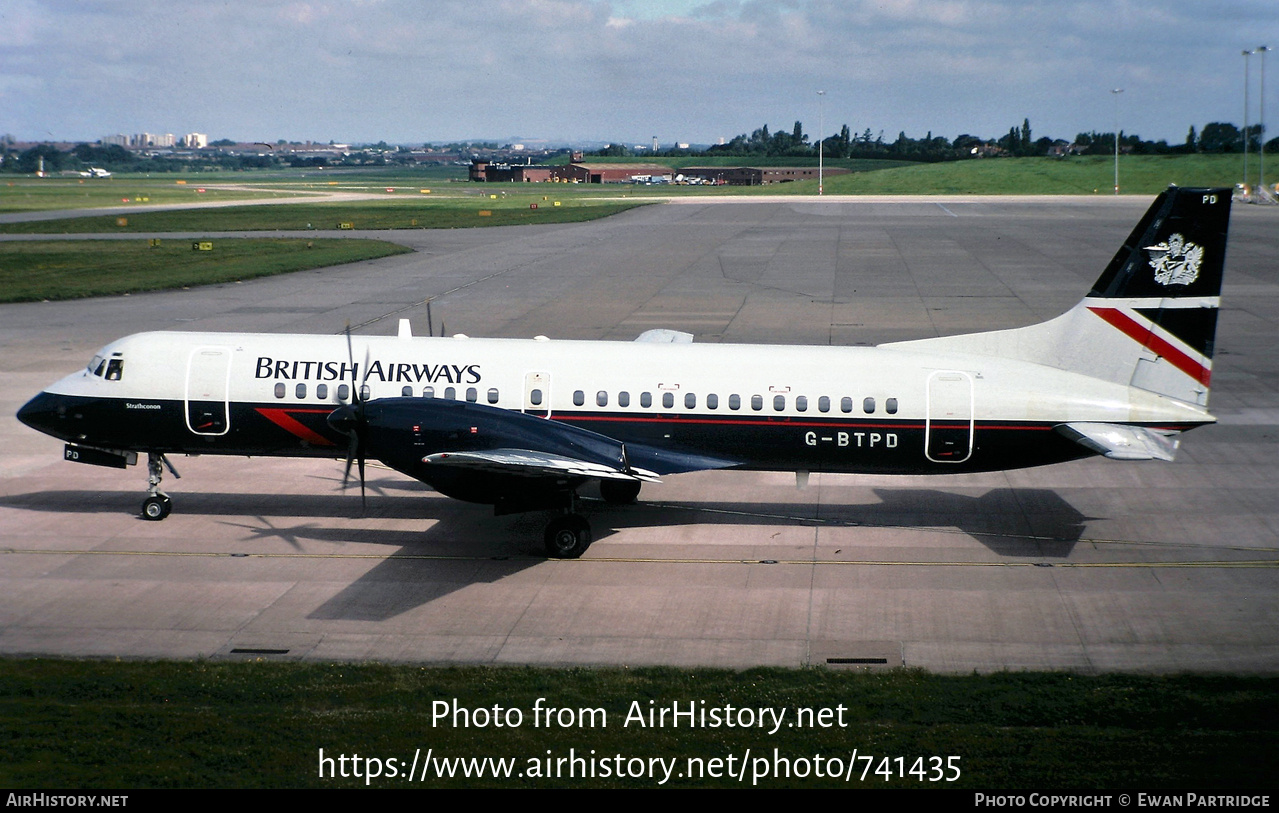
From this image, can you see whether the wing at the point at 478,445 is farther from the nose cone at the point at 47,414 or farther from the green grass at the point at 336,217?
the green grass at the point at 336,217

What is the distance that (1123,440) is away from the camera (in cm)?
1955

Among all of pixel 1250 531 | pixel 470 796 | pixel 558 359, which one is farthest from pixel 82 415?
pixel 1250 531

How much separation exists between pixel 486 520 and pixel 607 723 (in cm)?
919

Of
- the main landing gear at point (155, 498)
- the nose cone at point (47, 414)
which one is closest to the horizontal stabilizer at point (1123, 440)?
the main landing gear at point (155, 498)

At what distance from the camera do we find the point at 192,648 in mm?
16250

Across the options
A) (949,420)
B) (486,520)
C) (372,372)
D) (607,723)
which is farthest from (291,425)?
(949,420)

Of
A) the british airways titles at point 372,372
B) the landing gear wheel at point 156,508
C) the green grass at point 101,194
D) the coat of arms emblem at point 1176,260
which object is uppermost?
the green grass at point 101,194

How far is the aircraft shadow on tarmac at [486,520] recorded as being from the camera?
1975 centimetres

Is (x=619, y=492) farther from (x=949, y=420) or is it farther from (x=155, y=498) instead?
(x=155, y=498)

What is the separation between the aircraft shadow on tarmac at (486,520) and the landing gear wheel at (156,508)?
1.73ft

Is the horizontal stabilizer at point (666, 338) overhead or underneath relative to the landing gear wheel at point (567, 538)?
overhead

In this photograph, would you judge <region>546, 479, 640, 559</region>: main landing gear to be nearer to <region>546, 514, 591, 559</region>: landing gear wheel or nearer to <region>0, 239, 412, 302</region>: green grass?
<region>546, 514, 591, 559</region>: landing gear wheel

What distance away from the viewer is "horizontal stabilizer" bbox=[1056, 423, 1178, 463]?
1909 centimetres

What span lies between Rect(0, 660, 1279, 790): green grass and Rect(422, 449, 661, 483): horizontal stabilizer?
3567 mm
